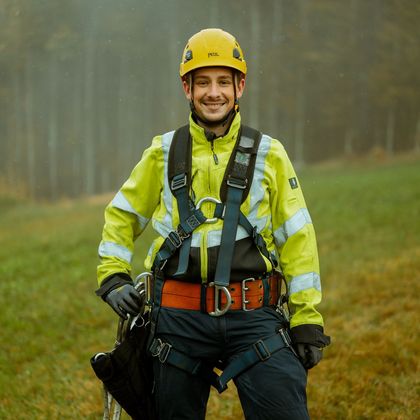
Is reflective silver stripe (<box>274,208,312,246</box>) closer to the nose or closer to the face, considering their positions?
the face

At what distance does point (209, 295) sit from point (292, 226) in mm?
579

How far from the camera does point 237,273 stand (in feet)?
12.1

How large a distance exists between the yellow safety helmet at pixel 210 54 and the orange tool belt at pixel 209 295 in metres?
1.20

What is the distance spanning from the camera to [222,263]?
3582 mm

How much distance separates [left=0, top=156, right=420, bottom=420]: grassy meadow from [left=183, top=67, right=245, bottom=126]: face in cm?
275

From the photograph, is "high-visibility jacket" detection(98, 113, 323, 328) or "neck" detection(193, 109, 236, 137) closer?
"high-visibility jacket" detection(98, 113, 323, 328)

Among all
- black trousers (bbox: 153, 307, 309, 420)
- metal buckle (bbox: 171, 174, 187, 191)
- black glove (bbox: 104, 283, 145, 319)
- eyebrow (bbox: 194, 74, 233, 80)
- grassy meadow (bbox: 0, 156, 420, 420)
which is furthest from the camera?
grassy meadow (bbox: 0, 156, 420, 420)

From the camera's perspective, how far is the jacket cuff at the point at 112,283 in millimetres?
3859

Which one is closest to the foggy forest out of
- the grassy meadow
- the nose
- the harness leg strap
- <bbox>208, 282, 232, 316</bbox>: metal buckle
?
the grassy meadow

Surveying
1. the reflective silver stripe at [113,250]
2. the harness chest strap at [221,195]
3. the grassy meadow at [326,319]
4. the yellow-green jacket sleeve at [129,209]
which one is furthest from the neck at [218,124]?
the grassy meadow at [326,319]

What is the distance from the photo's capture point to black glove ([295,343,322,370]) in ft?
12.0

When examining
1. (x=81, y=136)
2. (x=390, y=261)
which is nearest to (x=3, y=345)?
(x=390, y=261)

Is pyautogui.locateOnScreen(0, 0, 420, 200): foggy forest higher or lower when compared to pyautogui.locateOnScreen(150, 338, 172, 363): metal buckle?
higher

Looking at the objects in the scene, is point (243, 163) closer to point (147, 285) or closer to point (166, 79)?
point (147, 285)
